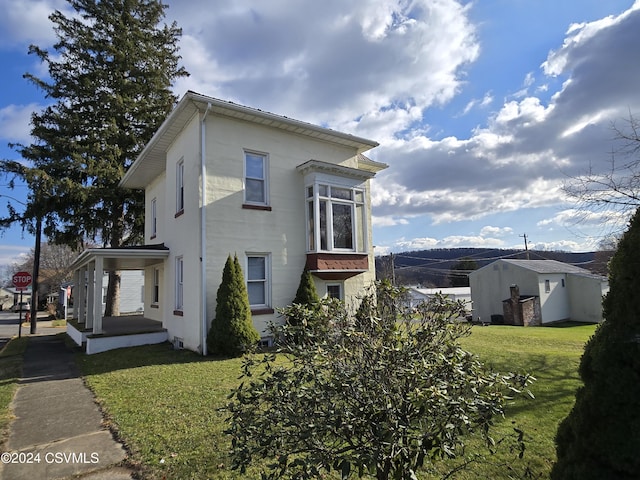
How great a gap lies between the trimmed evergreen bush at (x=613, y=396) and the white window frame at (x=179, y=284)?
1128 cm

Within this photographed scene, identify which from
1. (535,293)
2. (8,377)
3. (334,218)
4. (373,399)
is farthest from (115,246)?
(535,293)

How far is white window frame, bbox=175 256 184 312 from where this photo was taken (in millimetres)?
11975

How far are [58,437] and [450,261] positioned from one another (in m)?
56.0

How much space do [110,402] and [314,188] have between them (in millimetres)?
8020

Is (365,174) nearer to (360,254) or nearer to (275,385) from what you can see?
(360,254)

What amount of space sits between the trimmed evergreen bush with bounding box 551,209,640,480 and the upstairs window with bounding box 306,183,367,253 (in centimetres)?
942

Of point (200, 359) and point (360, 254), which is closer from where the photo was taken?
point (200, 359)

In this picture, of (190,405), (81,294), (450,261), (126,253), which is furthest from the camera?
(450,261)

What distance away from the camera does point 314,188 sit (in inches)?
469

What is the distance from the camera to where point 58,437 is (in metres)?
4.93

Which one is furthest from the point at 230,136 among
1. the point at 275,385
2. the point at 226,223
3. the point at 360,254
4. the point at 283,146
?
the point at 275,385

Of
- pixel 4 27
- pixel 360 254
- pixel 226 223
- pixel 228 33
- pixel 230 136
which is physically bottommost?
pixel 360 254

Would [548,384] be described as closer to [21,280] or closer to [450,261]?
[21,280]

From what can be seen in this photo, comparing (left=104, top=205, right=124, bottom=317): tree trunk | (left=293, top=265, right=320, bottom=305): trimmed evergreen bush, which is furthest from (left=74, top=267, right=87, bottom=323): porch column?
(left=293, top=265, right=320, bottom=305): trimmed evergreen bush
